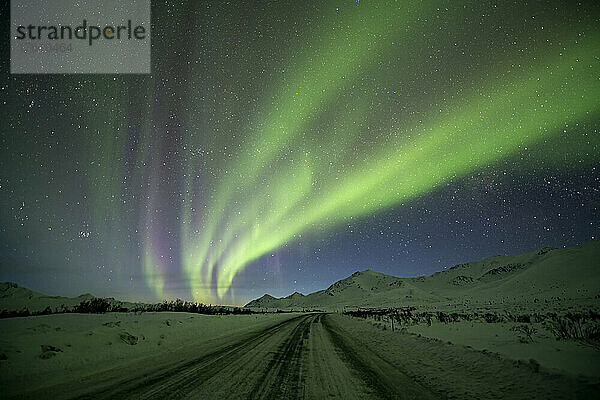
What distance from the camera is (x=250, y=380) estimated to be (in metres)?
7.56

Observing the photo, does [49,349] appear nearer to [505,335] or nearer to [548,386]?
[548,386]

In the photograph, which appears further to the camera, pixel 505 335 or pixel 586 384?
pixel 505 335

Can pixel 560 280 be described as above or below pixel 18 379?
below

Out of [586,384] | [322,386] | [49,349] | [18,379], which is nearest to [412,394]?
[322,386]

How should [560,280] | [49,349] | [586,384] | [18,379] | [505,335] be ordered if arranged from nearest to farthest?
[586,384]
[18,379]
[49,349]
[505,335]
[560,280]

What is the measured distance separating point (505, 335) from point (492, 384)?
11.0 meters

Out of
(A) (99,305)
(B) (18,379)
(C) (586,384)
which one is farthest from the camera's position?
(A) (99,305)

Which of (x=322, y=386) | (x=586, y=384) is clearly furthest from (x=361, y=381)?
(x=586, y=384)

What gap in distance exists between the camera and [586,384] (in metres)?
6.57

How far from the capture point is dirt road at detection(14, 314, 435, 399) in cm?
644

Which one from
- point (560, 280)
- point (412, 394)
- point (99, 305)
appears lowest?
point (560, 280)

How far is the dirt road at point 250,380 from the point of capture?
6441 mm

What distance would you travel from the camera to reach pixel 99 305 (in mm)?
38719

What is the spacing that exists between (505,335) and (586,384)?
11.3 m
